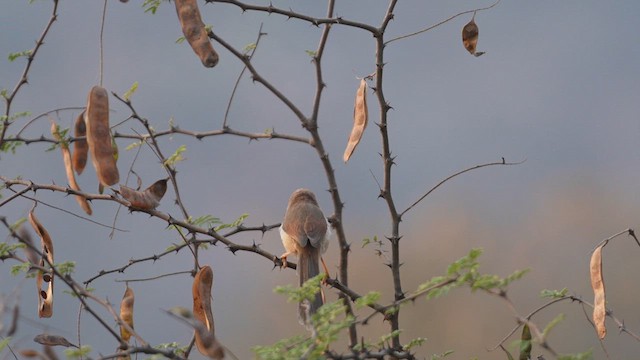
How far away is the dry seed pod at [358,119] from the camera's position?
4836 mm

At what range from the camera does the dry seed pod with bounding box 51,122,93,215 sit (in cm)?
455

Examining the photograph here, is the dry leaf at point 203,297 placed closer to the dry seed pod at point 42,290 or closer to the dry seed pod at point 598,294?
the dry seed pod at point 42,290

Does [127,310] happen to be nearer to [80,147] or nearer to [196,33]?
[80,147]

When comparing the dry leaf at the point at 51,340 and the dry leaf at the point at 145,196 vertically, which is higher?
the dry leaf at the point at 145,196

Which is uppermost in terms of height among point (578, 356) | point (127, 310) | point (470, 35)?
point (470, 35)

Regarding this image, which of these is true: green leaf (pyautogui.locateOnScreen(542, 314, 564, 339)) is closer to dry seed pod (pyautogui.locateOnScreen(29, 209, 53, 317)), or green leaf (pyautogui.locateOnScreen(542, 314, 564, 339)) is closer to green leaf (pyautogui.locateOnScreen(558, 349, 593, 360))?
green leaf (pyautogui.locateOnScreen(558, 349, 593, 360))

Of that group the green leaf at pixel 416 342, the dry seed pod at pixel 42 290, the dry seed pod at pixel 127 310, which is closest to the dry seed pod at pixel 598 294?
the green leaf at pixel 416 342

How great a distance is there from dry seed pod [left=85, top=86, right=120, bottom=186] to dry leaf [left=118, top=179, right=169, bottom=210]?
0.23m

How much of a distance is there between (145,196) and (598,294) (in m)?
2.32

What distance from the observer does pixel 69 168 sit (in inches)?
182

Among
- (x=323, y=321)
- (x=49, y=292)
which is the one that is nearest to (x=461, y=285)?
(x=323, y=321)

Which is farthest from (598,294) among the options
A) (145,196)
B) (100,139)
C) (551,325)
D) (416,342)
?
(100,139)

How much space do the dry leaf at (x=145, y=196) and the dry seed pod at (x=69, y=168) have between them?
10.7 inches

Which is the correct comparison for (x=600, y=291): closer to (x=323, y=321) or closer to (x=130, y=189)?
(x=323, y=321)
